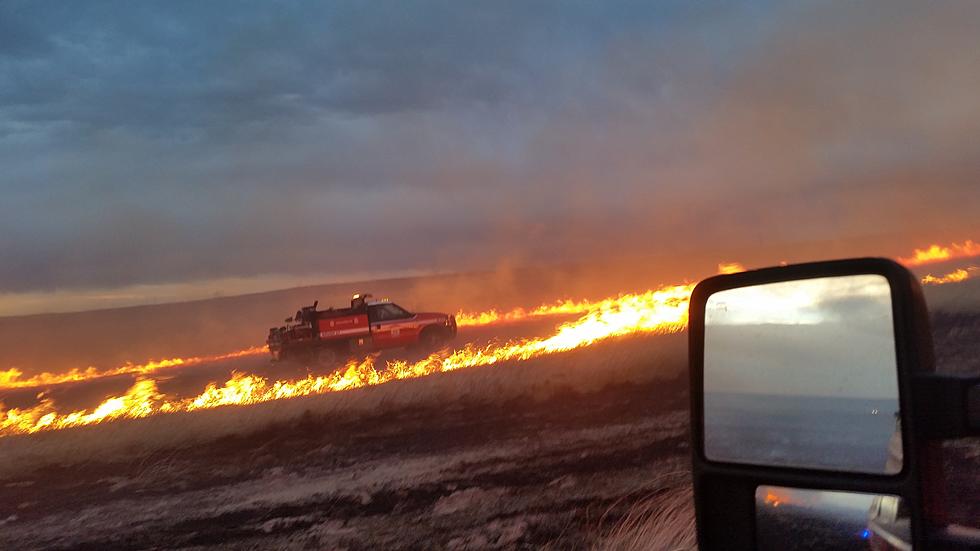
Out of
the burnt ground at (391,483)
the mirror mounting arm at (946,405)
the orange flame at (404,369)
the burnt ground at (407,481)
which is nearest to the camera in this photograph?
the mirror mounting arm at (946,405)

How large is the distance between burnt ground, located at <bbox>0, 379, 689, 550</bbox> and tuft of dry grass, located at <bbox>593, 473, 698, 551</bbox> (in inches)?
10.2

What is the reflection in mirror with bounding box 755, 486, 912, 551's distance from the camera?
2150 mm

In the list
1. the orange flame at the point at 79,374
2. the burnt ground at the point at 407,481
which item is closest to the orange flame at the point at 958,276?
the burnt ground at the point at 407,481

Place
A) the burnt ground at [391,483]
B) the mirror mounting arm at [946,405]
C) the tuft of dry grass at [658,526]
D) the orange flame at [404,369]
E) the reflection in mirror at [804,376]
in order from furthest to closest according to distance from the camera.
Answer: the orange flame at [404,369], the burnt ground at [391,483], the tuft of dry grass at [658,526], the reflection in mirror at [804,376], the mirror mounting arm at [946,405]

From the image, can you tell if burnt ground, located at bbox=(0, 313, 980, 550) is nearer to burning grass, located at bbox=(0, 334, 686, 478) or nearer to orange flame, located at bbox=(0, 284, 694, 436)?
burning grass, located at bbox=(0, 334, 686, 478)

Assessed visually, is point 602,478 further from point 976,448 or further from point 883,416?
point 883,416

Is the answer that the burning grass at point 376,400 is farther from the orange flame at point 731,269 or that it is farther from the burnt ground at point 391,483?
the orange flame at point 731,269

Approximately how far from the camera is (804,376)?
2.51 meters

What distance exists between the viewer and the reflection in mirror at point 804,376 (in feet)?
7.30

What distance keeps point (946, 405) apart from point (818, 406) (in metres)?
0.56

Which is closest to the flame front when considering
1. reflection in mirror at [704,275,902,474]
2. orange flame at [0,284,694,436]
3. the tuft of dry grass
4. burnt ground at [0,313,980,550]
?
orange flame at [0,284,694,436]

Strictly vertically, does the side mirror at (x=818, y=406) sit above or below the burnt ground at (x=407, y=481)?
above

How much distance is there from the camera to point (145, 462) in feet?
46.6

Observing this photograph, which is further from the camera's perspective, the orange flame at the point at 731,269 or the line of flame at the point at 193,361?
the line of flame at the point at 193,361
